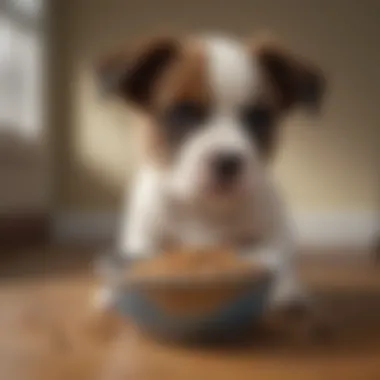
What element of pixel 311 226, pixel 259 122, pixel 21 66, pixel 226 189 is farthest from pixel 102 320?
pixel 311 226

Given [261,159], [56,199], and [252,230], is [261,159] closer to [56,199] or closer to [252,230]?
[252,230]

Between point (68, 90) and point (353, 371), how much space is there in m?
1.70

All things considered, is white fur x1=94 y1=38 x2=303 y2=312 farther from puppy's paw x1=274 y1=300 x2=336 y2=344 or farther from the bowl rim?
the bowl rim

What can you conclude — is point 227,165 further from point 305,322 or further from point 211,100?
point 305,322

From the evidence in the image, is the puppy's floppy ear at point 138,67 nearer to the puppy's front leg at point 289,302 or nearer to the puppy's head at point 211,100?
the puppy's head at point 211,100

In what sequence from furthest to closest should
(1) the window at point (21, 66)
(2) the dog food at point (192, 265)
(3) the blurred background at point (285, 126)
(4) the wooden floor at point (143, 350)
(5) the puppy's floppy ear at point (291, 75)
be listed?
(3) the blurred background at point (285, 126) → (1) the window at point (21, 66) → (5) the puppy's floppy ear at point (291, 75) → (2) the dog food at point (192, 265) → (4) the wooden floor at point (143, 350)

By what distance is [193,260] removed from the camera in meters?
1.02

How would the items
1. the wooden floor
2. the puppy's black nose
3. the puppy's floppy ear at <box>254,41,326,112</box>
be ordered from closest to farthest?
the wooden floor → the puppy's black nose → the puppy's floppy ear at <box>254,41,326,112</box>

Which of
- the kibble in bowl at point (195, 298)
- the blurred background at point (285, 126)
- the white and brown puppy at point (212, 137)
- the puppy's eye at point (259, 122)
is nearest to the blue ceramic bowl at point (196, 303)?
the kibble in bowl at point (195, 298)

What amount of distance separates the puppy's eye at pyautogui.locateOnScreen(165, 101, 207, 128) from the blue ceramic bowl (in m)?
0.26

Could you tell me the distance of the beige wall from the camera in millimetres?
2391

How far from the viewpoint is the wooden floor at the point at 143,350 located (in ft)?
2.82

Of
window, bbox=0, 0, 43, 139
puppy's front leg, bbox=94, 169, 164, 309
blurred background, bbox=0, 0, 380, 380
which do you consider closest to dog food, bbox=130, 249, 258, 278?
puppy's front leg, bbox=94, 169, 164, 309

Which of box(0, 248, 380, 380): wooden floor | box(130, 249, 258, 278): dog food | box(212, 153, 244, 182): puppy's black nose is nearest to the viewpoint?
box(0, 248, 380, 380): wooden floor
